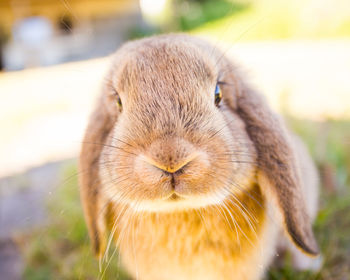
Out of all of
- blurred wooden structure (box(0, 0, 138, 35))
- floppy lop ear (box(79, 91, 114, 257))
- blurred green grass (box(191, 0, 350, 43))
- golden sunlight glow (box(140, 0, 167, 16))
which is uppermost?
blurred wooden structure (box(0, 0, 138, 35))

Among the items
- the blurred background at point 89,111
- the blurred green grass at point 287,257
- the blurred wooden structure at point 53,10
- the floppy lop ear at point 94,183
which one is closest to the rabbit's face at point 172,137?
the floppy lop ear at point 94,183

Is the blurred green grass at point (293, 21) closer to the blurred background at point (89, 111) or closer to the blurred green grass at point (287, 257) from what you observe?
the blurred background at point (89, 111)

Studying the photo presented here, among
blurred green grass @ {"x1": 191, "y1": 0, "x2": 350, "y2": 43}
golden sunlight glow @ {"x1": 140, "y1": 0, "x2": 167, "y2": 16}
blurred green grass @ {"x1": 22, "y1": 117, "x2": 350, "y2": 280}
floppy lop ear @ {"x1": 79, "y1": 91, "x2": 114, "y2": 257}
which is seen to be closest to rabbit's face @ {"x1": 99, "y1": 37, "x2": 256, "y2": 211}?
floppy lop ear @ {"x1": 79, "y1": 91, "x2": 114, "y2": 257}

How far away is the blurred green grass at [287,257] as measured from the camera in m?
2.47

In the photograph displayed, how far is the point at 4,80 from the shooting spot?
1180cm

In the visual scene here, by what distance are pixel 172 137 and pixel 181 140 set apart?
4 cm

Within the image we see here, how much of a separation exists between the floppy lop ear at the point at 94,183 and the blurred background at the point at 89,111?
0.16m

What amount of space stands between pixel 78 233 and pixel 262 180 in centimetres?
193

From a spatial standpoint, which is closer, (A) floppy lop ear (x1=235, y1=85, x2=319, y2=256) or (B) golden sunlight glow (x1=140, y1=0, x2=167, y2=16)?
(A) floppy lop ear (x1=235, y1=85, x2=319, y2=256)

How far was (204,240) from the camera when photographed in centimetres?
191

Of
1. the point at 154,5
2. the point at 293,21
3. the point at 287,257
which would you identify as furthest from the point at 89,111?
the point at 293,21

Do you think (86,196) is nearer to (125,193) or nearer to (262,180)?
(125,193)

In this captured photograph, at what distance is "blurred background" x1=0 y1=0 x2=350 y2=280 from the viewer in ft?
8.94

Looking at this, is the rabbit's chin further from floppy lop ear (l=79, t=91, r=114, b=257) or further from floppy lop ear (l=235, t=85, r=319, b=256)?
floppy lop ear (l=79, t=91, r=114, b=257)
